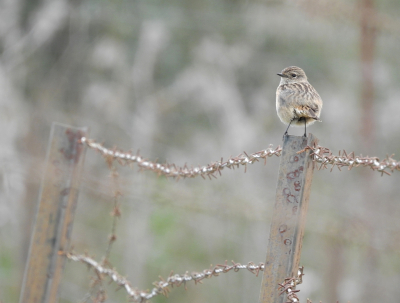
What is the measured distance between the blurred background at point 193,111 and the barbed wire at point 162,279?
4.40 metres

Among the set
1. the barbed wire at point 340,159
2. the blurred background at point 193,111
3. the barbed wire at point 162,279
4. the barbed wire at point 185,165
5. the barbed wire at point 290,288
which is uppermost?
the blurred background at point 193,111

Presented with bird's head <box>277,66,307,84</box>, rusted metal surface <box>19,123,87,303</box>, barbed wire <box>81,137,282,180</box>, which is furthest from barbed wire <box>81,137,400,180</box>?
bird's head <box>277,66,307,84</box>

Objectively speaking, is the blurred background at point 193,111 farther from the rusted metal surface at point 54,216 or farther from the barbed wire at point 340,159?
the barbed wire at point 340,159

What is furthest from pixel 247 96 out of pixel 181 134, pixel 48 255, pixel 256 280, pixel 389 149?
pixel 48 255

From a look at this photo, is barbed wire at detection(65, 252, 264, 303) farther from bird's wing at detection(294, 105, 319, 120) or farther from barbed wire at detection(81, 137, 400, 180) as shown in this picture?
bird's wing at detection(294, 105, 319, 120)

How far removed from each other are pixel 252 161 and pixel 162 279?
2.59 ft

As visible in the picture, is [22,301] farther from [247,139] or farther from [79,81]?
[79,81]

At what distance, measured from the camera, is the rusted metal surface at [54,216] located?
9.05 feet

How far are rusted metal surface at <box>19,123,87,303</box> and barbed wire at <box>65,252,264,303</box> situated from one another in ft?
0.41

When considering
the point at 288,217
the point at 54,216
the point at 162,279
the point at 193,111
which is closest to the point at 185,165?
the point at 162,279

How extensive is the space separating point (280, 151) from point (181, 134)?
9998mm

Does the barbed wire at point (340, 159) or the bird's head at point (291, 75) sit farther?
the bird's head at point (291, 75)

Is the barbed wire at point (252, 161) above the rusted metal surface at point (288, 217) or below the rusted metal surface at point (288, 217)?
above

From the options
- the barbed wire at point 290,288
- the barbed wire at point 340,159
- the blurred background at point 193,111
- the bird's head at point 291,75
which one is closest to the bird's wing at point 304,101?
the bird's head at point 291,75
